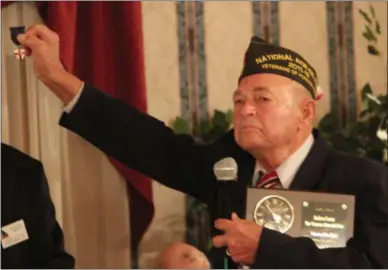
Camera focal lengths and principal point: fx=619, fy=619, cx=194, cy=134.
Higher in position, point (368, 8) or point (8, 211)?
point (368, 8)

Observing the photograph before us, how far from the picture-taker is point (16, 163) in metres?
1.29

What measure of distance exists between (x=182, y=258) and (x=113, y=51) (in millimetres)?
561

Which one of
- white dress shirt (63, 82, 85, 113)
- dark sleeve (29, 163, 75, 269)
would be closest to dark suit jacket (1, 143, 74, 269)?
dark sleeve (29, 163, 75, 269)

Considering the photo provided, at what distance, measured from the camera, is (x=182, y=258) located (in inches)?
61.9

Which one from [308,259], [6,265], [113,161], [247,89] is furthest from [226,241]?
[113,161]

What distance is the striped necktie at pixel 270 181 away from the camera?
130 centimetres

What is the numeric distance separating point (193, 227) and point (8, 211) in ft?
2.60

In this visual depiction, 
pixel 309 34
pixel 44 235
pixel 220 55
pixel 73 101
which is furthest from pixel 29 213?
pixel 309 34

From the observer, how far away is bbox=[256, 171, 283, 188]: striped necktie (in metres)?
1.30

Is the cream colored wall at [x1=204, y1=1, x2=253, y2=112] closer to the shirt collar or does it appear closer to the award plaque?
the shirt collar

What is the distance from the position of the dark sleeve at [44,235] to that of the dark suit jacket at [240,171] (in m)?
0.20

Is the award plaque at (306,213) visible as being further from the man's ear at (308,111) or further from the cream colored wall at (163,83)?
the cream colored wall at (163,83)

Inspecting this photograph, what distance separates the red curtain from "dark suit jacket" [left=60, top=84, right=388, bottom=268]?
194 millimetres

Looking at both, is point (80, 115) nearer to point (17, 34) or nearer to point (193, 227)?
point (17, 34)
